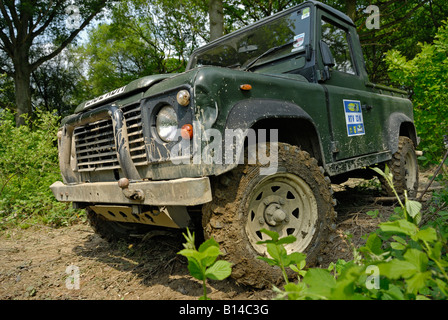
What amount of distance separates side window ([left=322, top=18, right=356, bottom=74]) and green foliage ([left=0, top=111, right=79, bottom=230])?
4.26 metres

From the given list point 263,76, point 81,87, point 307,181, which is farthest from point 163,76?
point 81,87

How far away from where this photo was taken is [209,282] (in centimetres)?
226

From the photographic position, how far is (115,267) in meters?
2.83

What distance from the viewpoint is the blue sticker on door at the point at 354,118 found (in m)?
3.12

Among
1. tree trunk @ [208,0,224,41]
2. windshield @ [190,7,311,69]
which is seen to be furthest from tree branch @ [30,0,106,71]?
windshield @ [190,7,311,69]

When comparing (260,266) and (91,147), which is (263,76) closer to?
(260,266)

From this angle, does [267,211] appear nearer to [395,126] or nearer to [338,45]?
[338,45]

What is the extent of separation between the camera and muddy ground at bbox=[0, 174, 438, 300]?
2.26 metres

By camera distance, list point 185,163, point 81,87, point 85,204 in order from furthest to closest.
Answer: point 81,87 → point 85,204 → point 185,163

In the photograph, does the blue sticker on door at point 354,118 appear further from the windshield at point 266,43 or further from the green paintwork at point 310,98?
the windshield at point 266,43

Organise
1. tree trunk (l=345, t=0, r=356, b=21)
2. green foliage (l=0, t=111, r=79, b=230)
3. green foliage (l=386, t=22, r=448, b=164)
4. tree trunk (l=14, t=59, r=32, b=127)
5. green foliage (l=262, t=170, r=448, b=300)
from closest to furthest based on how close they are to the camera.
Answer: green foliage (l=262, t=170, r=448, b=300) → green foliage (l=386, t=22, r=448, b=164) → green foliage (l=0, t=111, r=79, b=230) → tree trunk (l=345, t=0, r=356, b=21) → tree trunk (l=14, t=59, r=32, b=127)

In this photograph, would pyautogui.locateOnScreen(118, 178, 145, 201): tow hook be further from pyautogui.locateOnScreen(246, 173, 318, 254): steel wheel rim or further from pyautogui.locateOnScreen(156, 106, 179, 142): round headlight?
pyautogui.locateOnScreen(246, 173, 318, 254): steel wheel rim
